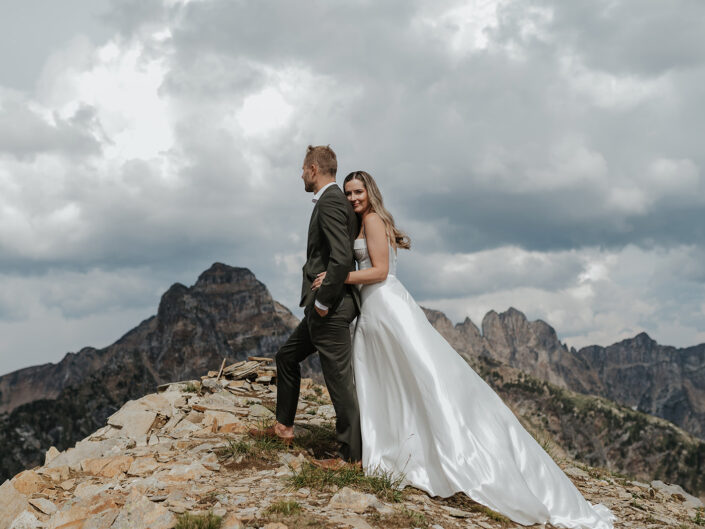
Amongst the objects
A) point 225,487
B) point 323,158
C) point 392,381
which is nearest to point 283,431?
point 225,487

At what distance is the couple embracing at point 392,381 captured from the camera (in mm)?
7098

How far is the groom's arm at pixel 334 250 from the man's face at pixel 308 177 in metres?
0.52

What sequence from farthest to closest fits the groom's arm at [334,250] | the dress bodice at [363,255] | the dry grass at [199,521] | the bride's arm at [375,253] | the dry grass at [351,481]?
the dress bodice at [363,255]
the bride's arm at [375,253]
the groom's arm at [334,250]
the dry grass at [351,481]
the dry grass at [199,521]

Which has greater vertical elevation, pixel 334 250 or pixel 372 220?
pixel 372 220

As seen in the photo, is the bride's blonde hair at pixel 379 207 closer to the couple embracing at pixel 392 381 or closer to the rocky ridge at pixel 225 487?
the couple embracing at pixel 392 381

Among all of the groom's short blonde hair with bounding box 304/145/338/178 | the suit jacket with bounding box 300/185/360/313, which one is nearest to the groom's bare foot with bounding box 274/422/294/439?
the suit jacket with bounding box 300/185/360/313

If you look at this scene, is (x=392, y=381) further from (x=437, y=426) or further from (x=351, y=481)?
(x=351, y=481)

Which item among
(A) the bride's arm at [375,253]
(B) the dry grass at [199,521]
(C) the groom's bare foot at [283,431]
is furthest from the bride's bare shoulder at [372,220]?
(B) the dry grass at [199,521]

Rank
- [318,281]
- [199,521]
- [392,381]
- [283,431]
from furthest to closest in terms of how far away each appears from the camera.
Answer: [283,431] → [392,381] → [318,281] → [199,521]

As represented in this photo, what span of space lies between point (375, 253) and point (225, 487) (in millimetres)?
3495

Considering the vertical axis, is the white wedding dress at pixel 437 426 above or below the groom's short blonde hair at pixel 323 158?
Answer: below

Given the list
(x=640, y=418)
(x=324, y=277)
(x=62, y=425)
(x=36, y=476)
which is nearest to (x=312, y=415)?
(x=36, y=476)

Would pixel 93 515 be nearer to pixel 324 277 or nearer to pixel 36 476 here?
pixel 36 476

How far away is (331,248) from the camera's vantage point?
7.14 meters
